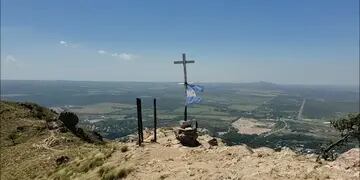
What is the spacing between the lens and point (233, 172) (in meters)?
21.6

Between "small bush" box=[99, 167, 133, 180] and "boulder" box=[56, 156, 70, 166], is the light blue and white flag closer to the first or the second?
"small bush" box=[99, 167, 133, 180]

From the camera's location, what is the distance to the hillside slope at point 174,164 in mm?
21203

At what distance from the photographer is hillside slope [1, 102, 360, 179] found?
21.2m

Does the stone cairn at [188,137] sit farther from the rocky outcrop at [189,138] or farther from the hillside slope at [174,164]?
the hillside slope at [174,164]

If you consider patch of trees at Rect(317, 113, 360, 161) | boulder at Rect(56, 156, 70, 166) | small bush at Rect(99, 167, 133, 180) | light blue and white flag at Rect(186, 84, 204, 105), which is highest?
light blue and white flag at Rect(186, 84, 204, 105)

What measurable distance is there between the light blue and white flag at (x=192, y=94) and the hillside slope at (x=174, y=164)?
262 centimetres

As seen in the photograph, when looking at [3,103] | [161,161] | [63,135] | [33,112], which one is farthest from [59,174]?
[3,103]

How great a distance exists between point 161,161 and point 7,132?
26.9 metres

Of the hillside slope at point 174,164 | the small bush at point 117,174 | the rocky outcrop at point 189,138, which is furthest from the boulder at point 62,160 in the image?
the rocky outcrop at point 189,138

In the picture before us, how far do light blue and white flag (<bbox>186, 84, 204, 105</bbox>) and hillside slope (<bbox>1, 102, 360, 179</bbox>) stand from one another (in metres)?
2.62

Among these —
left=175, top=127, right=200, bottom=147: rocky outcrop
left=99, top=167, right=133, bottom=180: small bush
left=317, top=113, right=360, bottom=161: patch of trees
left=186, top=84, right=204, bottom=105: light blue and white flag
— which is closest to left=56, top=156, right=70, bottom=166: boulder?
left=99, top=167, right=133, bottom=180: small bush

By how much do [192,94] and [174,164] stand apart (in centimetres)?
637

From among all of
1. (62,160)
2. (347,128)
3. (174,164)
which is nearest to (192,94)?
(174,164)

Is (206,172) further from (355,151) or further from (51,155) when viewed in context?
(51,155)
